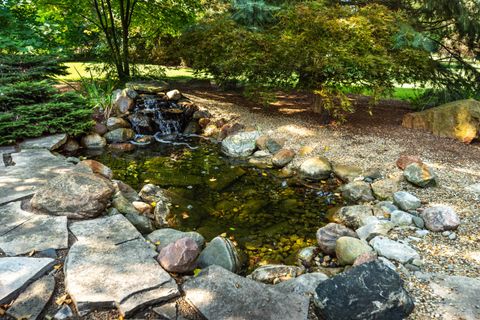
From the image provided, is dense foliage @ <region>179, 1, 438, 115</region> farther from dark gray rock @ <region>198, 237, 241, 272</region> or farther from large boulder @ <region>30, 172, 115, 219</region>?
large boulder @ <region>30, 172, 115, 219</region>

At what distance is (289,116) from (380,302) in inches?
206

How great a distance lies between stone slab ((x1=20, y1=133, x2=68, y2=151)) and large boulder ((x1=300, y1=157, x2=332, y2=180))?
11.7 feet

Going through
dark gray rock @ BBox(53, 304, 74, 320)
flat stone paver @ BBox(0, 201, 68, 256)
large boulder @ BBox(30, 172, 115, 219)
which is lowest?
dark gray rock @ BBox(53, 304, 74, 320)

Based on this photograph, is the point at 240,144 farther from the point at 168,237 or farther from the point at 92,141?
the point at 168,237

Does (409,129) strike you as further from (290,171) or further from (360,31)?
(290,171)

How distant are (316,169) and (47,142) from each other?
3844 mm

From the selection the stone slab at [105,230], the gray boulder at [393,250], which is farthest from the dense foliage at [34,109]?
the gray boulder at [393,250]

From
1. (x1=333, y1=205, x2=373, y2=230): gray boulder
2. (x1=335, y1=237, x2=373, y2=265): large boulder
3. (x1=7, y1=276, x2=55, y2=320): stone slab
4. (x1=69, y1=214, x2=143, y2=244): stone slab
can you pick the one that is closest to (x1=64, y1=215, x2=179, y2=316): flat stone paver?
(x1=69, y1=214, x2=143, y2=244): stone slab

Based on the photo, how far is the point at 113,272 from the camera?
2049 millimetres

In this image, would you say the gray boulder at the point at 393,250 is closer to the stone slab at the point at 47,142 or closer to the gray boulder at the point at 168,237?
the gray boulder at the point at 168,237

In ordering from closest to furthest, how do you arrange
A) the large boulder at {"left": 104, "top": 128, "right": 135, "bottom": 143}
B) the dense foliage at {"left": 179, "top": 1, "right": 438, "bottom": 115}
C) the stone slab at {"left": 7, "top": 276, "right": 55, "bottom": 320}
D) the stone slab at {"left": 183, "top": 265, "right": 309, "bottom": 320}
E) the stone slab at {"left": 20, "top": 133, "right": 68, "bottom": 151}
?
the stone slab at {"left": 7, "top": 276, "right": 55, "bottom": 320} < the stone slab at {"left": 183, "top": 265, "right": 309, "bottom": 320} < the stone slab at {"left": 20, "top": 133, "right": 68, "bottom": 151} < the dense foliage at {"left": 179, "top": 1, "right": 438, "bottom": 115} < the large boulder at {"left": 104, "top": 128, "right": 135, "bottom": 143}

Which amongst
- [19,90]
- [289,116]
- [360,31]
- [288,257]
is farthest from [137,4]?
[288,257]

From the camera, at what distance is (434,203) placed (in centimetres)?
355

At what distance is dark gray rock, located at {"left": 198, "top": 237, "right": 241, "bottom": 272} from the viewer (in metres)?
2.54
